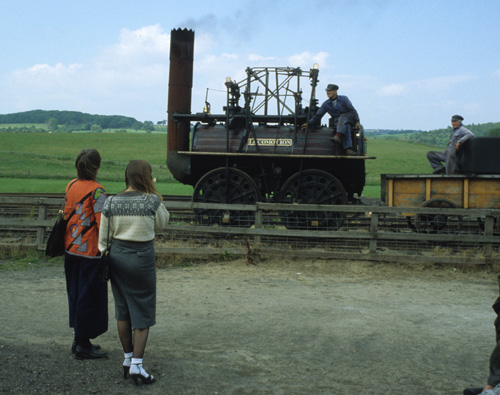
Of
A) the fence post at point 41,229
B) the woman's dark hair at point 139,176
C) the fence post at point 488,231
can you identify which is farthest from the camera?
the fence post at point 41,229

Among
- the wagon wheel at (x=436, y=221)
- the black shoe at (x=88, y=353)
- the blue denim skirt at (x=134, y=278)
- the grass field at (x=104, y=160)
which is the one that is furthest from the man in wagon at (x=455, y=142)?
the grass field at (x=104, y=160)

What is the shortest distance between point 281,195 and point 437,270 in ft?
12.4

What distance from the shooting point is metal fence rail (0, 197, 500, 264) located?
9609mm

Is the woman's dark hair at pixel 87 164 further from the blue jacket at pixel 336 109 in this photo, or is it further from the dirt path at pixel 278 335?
the blue jacket at pixel 336 109

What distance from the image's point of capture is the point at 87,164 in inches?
206

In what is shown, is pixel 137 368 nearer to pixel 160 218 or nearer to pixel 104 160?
pixel 160 218

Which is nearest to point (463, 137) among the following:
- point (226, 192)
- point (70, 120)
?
point (226, 192)

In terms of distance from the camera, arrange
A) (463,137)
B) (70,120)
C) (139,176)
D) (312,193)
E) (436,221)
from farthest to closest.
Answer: (70,120) < (312,193) < (463,137) < (436,221) < (139,176)

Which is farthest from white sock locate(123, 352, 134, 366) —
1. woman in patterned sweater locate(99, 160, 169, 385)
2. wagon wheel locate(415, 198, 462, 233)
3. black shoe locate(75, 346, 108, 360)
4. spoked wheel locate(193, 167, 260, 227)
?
wagon wheel locate(415, 198, 462, 233)

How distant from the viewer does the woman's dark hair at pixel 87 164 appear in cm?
523

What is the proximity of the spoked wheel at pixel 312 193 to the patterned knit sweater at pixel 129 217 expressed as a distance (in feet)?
24.0

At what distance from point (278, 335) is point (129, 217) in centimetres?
224

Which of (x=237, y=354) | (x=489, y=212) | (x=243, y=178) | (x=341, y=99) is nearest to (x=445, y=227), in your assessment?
(x=489, y=212)

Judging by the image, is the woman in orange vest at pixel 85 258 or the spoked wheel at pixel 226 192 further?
the spoked wheel at pixel 226 192
